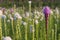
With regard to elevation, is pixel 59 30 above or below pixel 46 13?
below

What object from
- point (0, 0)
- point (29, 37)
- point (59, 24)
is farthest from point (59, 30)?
point (0, 0)

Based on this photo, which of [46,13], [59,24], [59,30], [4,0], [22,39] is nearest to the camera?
[46,13]

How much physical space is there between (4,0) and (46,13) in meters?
8.51

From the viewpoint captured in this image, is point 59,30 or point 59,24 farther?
point 59,24

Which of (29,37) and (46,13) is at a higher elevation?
(46,13)

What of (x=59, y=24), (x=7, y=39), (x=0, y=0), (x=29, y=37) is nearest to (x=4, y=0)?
(x=0, y=0)

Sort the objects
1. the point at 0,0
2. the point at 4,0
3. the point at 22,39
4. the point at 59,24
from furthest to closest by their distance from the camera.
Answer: the point at 4,0 → the point at 0,0 → the point at 59,24 → the point at 22,39

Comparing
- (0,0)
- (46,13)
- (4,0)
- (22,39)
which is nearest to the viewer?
(46,13)

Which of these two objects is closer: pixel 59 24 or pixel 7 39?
pixel 7 39

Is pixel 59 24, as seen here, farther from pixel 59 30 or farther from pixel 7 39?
pixel 7 39

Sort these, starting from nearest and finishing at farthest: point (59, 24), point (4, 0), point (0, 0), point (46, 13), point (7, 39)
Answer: point (7, 39) → point (46, 13) → point (59, 24) → point (0, 0) → point (4, 0)

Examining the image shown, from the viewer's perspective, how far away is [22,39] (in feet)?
3.76

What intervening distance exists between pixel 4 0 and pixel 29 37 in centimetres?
812

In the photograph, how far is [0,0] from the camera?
845 cm
